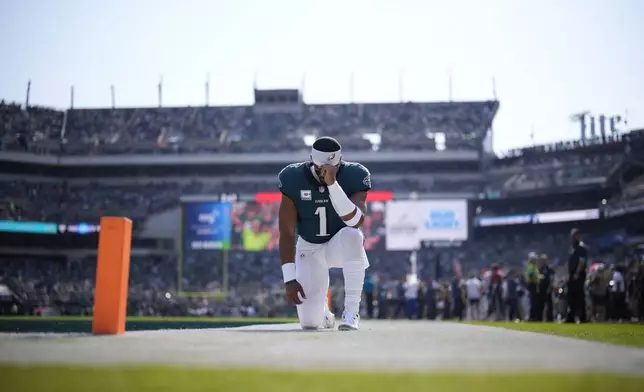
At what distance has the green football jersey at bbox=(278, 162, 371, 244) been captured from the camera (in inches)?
262

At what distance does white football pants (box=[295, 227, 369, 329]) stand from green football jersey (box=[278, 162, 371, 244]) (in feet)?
0.32

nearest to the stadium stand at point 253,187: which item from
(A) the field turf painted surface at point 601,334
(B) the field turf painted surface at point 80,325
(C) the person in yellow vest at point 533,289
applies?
(B) the field turf painted surface at point 80,325

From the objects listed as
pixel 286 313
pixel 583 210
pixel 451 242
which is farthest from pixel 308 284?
pixel 583 210

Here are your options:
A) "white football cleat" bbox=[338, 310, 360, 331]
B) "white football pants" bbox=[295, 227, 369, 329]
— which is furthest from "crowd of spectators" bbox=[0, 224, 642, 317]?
"white football cleat" bbox=[338, 310, 360, 331]

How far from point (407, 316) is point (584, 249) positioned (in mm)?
12007

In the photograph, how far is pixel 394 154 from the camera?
47.3 m

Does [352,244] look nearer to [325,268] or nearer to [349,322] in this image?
[325,268]

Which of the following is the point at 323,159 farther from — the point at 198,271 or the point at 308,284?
the point at 198,271

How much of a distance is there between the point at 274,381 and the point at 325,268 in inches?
168

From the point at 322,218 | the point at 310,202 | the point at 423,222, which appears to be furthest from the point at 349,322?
the point at 423,222

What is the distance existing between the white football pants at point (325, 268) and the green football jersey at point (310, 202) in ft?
0.32

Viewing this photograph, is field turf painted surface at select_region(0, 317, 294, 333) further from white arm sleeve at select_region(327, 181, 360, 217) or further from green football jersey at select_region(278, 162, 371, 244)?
white arm sleeve at select_region(327, 181, 360, 217)

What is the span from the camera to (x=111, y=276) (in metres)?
5.10

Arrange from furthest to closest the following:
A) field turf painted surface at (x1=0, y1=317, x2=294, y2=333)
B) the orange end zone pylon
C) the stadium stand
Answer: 1. the stadium stand
2. field turf painted surface at (x1=0, y1=317, x2=294, y2=333)
3. the orange end zone pylon
